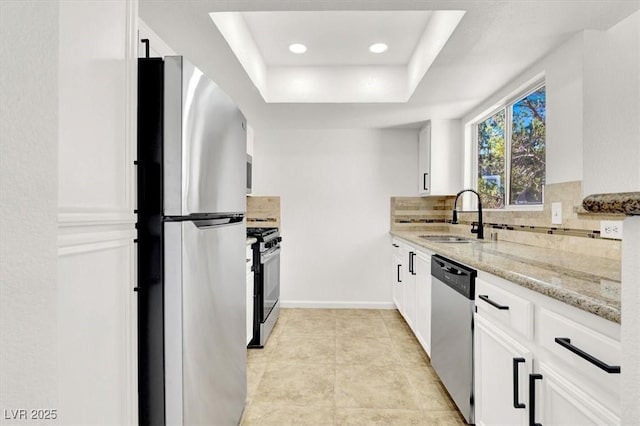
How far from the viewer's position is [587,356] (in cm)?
87

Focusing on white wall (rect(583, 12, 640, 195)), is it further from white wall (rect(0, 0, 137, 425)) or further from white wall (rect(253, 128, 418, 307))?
white wall (rect(253, 128, 418, 307))

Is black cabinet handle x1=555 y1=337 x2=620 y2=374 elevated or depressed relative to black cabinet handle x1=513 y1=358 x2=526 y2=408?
elevated

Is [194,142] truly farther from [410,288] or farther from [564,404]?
[410,288]

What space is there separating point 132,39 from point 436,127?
313cm

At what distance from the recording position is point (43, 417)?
1.73ft

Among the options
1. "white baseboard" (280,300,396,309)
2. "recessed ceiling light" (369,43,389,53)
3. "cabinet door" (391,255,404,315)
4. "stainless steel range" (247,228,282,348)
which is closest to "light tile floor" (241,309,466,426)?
"stainless steel range" (247,228,282,348)

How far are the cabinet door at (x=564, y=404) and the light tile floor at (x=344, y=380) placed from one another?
Result: 3.07 ft

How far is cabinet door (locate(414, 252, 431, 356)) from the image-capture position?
8.16ft

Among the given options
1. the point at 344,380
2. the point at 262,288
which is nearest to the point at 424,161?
the point at 262,288

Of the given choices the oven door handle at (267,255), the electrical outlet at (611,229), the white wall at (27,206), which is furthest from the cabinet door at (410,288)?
the white wall at (27,206)

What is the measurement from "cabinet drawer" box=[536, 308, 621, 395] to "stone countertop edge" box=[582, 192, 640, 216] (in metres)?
0.49

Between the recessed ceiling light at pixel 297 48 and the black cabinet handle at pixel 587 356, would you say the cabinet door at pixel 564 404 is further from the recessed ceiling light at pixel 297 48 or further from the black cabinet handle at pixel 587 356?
the recessed ceiling light at pixel 297 48

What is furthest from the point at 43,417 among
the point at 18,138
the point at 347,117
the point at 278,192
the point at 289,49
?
the point at 278,192

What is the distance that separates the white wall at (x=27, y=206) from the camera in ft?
1.63
